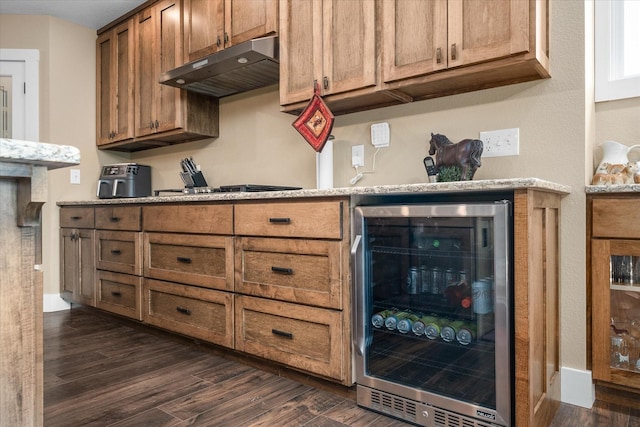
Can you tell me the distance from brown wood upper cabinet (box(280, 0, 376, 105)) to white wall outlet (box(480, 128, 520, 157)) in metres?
0.59

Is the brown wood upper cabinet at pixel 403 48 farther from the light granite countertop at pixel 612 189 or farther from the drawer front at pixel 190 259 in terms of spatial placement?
the drawer front at pixel 190 259

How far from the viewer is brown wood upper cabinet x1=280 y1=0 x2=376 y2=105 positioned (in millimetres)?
2027

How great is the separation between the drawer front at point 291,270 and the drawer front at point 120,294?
0.96 meters

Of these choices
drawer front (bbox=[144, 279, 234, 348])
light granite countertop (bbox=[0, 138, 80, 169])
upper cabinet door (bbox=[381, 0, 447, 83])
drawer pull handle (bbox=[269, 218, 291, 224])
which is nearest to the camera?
light granite countertop (bbox=[0, 138, 80, 169])

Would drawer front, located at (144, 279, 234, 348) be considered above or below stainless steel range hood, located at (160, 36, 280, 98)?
below

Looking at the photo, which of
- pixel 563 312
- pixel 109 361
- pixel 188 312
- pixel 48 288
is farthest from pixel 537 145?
pixel 48 288

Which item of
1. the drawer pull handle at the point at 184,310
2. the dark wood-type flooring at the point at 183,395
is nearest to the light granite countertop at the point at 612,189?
the dark wood-type flooring at the point at 183,395

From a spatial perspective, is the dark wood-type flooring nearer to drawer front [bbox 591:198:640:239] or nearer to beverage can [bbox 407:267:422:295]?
beverage can [bbox 407:267:422:295]

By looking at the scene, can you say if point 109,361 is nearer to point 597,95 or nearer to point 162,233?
point 162,233

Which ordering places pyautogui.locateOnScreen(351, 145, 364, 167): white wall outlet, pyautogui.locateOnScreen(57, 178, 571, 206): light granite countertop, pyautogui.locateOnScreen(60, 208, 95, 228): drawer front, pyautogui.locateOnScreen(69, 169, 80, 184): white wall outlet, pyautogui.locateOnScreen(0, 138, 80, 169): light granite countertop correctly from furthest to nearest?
pyautogui.locateOnScreen(69, 169, 80, 184): white wall outlet < pyautogui.locateOnScreen(60, 208, 95, 228): drawer front < pyautogui.locateOnScreen(351, 145, 364, 167): white wall outlet < pyautogui.locateOnScreen(57, 178, 571, 206): light granite countertop < pyautogui.locateOnScreen(0, 138, 80, 169): light granite countertop

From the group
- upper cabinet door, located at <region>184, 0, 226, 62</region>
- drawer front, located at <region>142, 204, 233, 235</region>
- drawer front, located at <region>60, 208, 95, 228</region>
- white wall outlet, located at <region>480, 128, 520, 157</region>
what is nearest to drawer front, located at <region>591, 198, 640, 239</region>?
white wall outlet, located at <region>480, 128, 520, 157</region>

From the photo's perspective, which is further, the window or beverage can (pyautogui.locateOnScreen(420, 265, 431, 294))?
the window

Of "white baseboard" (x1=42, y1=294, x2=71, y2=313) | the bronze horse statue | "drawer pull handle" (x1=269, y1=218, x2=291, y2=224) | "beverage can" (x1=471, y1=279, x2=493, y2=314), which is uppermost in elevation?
the bronze horse statue

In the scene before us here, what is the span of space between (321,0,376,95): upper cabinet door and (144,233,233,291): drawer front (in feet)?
3.15
